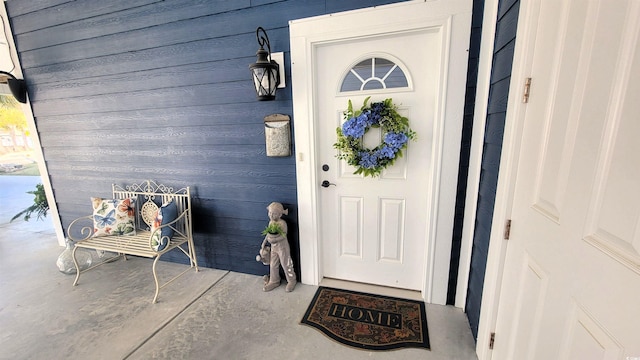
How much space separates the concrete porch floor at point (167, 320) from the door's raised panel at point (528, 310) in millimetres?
546

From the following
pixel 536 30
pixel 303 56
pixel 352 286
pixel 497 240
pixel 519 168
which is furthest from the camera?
pixel 352 286

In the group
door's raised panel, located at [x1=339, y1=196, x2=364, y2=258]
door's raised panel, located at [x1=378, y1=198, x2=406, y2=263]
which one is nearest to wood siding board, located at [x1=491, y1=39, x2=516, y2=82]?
door's raised panel, located at [x1=378, y1=198, x2=406, y2=263]

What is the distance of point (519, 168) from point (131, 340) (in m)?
2.50

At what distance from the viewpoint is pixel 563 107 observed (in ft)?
2.77

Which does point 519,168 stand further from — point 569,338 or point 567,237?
point 569,338

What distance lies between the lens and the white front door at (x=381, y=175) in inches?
69.9

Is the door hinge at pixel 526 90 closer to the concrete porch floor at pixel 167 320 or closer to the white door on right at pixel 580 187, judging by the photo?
the white door on right at pixel 580 187

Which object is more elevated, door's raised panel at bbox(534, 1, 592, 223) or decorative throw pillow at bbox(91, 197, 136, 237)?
door's raised panel at bbox(534, 1, 592, 223)

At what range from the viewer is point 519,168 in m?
1.14

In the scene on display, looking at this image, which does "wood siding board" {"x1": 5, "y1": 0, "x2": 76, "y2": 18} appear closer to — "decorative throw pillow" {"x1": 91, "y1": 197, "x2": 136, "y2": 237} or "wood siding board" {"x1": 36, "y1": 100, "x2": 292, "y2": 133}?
"wood siding board" {"x1": 36, "y1": 100, "x2": 292, "y2": 133}

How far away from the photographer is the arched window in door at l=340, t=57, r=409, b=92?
5.94 feet

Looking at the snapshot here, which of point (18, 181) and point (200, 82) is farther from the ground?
point (200, 82)

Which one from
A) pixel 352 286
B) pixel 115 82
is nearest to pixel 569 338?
pixel 352 286

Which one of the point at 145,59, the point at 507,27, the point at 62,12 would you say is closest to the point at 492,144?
the point at 507,27
